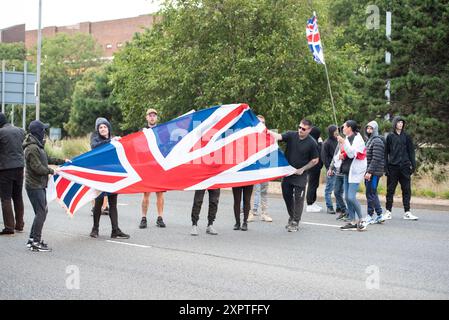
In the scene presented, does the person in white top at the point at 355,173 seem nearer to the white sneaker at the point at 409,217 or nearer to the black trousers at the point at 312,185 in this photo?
the white sneaker at the point at 409,217

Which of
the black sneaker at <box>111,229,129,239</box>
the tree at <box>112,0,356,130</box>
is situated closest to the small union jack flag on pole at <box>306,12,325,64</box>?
the tree at <box>112,0,356,130</box>

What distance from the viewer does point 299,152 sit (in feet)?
44.7

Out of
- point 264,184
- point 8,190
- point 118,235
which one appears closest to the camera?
point 118,235

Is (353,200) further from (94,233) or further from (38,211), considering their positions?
(38,211)

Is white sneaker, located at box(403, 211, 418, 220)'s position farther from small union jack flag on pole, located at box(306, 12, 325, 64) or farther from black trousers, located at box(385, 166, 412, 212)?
small union jack flag on pole, located at box(306, 12, 325, 64)

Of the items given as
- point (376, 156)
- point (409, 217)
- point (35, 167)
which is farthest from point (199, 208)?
point (409, 217)

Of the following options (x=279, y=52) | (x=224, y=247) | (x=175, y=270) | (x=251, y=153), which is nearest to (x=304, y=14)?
(x=279, y=52)

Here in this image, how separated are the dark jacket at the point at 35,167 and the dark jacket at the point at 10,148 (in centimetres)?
148

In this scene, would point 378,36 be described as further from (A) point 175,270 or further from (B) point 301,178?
(A) point 175,270

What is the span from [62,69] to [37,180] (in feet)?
220

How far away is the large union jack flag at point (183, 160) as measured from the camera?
12.8 metres

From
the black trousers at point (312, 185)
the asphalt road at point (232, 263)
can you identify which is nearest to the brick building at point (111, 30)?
the black trousers at point (312, 185)

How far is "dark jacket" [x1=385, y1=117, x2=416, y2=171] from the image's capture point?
1530 cm

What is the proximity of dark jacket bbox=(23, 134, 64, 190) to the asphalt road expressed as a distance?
3.24 feet
